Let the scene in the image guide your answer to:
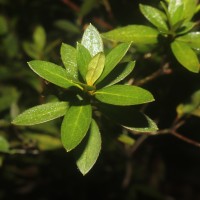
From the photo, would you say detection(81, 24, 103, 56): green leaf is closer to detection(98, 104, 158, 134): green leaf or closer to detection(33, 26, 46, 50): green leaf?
detection(98, 104, 158, 134): green leaf

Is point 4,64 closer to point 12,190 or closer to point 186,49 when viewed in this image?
point 12,190

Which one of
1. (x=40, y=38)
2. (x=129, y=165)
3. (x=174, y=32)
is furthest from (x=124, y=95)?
(x=129, y=165)

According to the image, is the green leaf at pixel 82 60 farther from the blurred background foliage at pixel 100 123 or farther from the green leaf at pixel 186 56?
the green leaf at pixel 186 56

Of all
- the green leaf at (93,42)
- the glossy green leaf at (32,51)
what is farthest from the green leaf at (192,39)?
the glossy green leaf at (32,51)

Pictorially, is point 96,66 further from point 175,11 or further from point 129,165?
point 129,165

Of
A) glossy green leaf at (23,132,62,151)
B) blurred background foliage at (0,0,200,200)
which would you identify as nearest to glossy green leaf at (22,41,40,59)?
blurred background foliage at (0,0,200,200)
